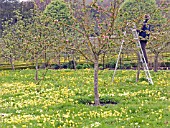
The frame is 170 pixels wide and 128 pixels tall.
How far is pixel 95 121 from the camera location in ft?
34.2

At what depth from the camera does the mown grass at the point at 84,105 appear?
33.6 feet

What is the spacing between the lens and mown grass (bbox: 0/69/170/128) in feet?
33.6

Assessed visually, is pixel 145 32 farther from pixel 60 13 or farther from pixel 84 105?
pixel 60 13

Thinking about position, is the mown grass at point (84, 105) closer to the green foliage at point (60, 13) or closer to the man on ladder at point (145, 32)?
the man on ladder at point (145, 32)

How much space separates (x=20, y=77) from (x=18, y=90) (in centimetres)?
579

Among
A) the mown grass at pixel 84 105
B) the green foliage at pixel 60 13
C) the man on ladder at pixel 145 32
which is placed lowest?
the mown grass at pixel 84 105

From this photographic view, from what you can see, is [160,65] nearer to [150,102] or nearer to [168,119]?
[150,102]

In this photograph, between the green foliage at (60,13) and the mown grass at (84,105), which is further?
the green foliage at (60,13)

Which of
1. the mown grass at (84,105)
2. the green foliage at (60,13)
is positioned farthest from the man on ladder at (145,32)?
the green foliage at (60,13)

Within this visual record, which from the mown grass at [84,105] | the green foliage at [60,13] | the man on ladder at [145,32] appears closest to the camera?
the mown grass at [84,105]

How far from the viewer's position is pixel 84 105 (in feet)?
41.8

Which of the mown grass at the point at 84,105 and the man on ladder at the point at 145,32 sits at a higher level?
the man on ladder at the point at 145,32

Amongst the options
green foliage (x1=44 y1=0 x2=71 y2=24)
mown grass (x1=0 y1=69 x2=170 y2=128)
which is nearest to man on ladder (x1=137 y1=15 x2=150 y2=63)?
mown grass (x1=0 y1=69 x2=170 y2=128)

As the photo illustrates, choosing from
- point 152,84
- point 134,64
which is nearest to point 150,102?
point 152,84
